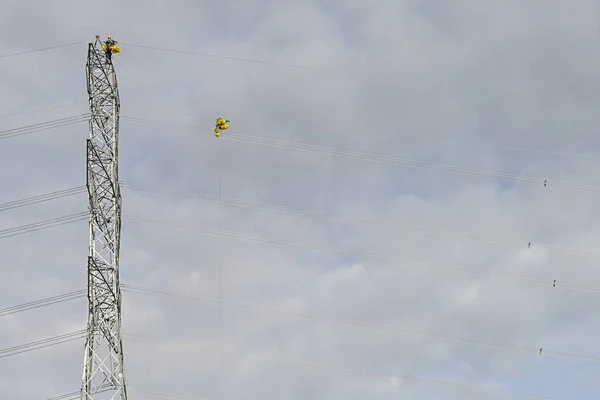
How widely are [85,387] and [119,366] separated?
393 cm

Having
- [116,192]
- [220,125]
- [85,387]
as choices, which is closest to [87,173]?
[116,192]

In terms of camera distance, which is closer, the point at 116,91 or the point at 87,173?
the point at 87,173

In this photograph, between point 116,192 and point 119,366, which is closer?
point 119,366

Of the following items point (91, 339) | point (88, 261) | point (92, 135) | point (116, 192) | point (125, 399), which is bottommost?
point (125, 399)

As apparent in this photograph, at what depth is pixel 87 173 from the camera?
267 ft

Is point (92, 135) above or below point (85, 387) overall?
above

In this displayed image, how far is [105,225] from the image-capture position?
266 ft

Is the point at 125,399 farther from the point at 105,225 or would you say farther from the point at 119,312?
the point at 105,225

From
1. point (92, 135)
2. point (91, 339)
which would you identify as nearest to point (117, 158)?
point (92, 135)

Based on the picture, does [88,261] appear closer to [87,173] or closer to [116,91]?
[87,173]

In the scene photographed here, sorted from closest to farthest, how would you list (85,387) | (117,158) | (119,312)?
(85,387) → (119,312) → (117,158)

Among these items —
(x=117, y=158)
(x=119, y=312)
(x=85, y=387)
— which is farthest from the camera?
(x=117, y=158)

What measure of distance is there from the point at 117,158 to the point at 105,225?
7508 mm

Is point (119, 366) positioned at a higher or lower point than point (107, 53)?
lower
